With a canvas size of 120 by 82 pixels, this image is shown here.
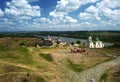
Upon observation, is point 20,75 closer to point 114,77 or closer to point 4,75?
point 4,75

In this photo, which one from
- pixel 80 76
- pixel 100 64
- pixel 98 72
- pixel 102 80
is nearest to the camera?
pixel 102 80

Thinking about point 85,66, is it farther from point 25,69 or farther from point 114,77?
point 25,69

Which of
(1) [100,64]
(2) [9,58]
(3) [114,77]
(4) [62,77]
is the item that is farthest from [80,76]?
(2) [9,58]

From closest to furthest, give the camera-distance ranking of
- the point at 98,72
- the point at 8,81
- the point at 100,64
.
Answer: the point at 8,81 < the point at 98,72 < the point at 100,64

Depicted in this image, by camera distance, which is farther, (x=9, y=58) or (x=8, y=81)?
(x=9, y=58)

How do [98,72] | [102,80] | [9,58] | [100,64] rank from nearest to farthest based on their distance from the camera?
[102,80] → [98,72] → [9,58] → [100,64]

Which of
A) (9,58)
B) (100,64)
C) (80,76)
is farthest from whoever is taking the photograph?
(100,64)

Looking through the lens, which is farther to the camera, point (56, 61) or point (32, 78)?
point (56, 61)

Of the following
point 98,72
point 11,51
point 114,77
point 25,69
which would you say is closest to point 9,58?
point 11,51
